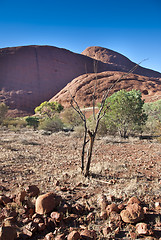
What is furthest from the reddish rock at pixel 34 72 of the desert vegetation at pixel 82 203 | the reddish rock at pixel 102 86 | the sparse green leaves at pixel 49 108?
the desert vegetation at pixel 82 203

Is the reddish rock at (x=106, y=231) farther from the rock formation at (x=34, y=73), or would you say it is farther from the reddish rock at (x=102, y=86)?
the rock formation at (x=34, y=73)

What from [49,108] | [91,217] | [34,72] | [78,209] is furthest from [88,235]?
[34,72]

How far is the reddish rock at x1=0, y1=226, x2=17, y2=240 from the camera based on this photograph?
74.6 inches

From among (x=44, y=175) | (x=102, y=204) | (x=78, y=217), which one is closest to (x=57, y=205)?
(x=78, y=217)

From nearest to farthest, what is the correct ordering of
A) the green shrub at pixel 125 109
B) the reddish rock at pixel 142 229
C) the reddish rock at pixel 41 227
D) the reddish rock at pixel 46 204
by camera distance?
the reddish rock at pixel 142 229 → the reddish rock at pixel 41 227 → the reddish rock at pixel 46 204 → the green shrub at pixel 125 109

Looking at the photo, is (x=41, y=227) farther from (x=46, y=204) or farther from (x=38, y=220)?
(x=46, y=204)

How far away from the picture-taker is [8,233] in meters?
1.93

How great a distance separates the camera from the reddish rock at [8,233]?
1.90 m

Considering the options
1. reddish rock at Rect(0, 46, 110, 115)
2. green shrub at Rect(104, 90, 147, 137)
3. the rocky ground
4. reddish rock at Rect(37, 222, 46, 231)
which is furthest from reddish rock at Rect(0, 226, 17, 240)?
reddish rock at Rect(0, 46, 110, 115)

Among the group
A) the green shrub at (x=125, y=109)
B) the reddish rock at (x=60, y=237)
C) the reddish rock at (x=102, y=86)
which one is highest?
the reddish rock at (x=102, y=86)

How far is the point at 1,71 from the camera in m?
60.2

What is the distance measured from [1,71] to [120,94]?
59968mm

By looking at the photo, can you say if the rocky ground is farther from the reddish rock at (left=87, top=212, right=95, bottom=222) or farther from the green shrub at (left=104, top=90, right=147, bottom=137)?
the green shrub at (left=104, top=90, right=147, bottom=137)

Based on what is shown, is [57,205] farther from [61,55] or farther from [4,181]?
[61,55]
